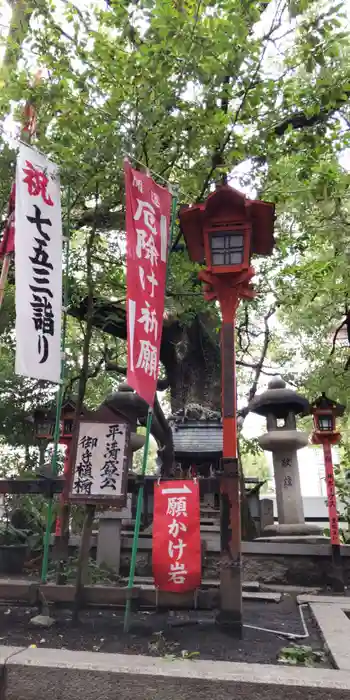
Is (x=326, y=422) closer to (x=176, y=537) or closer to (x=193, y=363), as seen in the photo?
(x=176, y=537)

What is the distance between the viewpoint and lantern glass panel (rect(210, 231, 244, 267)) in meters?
5.16

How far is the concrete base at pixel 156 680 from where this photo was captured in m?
2.96

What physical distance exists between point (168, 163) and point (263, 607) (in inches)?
224

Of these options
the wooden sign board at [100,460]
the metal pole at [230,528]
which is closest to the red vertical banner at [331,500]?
the metal pole at [230,528]

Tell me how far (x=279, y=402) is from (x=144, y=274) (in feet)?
22.8

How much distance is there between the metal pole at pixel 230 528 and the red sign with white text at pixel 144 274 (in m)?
0.76

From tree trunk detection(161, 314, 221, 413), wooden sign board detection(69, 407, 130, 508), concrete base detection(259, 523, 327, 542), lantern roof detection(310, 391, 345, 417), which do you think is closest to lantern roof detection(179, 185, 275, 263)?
wooden sign board detection(69, 407, 130, 508)

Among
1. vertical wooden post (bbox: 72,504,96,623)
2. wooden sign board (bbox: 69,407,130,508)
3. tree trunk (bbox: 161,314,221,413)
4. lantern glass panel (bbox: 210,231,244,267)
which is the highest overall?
tree trunk (bbox: 161,314,221,413)

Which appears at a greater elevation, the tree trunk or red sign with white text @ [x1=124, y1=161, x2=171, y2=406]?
the tree trunk

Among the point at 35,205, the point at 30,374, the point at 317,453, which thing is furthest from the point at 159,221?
the point at 317,453

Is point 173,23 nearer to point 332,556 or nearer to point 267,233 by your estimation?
point 267,233

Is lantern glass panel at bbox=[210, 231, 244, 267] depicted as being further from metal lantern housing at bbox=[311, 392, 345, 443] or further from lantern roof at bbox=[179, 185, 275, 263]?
metal lantern housing at bbox=[311, 392, 345, 443]

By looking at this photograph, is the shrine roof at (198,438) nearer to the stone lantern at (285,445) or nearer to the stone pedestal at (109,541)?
the stone lantern at (285,445)

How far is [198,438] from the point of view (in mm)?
12445
